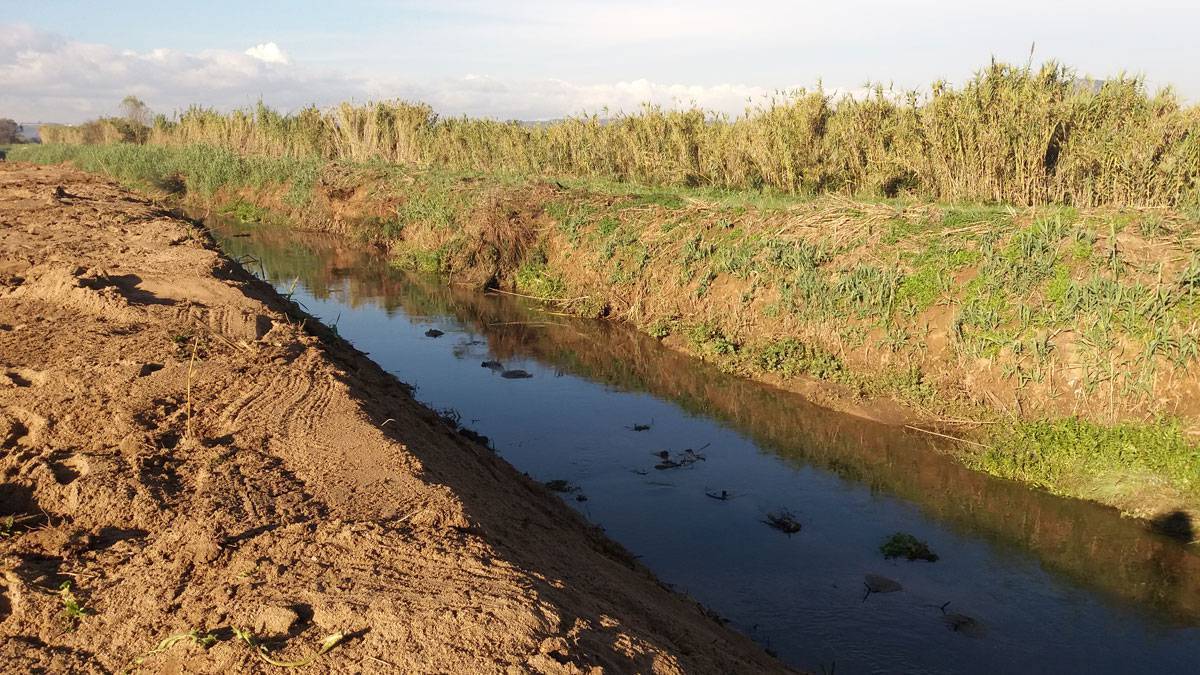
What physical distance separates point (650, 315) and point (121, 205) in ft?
28.9

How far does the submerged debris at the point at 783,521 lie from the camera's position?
21.3 ft

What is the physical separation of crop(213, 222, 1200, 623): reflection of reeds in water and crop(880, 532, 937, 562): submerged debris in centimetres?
67

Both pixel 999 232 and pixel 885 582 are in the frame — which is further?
pixel 999 232

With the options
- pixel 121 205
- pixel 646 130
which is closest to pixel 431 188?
pixel 646 130

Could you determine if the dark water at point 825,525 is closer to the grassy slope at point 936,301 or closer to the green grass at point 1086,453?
the green grass at point 1086,453

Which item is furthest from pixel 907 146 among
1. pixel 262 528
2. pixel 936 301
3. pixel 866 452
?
pixel 262 528

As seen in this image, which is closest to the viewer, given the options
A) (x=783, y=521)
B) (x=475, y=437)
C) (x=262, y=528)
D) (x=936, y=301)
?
(x=262, y=528)

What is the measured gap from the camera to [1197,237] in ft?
25.8

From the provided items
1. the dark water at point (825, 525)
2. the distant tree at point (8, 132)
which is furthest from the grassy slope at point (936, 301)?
the distant tree at point (8, 132)

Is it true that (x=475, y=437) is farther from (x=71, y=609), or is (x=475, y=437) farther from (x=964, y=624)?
(x=71, y=609)

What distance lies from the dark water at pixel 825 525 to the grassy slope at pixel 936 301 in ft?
1.58

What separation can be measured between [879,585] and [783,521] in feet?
3.37

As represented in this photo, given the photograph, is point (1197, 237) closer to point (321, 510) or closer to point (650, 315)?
point (650, 315)

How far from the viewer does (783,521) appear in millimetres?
6570
